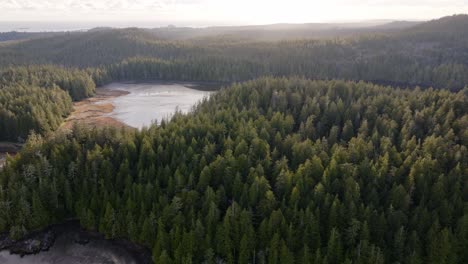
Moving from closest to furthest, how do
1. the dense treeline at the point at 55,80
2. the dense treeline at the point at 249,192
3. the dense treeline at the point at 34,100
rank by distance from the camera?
1. the dense treeline at the point at 249,192
2. the dense treeline at the point at 34,100
3. the dense treeline at the point at 55,80

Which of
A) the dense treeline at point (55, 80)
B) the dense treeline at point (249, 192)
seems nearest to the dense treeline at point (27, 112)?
the dense treeline at point (55, 80)

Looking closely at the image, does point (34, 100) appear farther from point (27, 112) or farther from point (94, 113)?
point (94, 113)

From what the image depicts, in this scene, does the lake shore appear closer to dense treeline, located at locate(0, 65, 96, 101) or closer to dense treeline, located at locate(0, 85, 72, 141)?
dense treeline, located at locate(0, 85, 72, 141)

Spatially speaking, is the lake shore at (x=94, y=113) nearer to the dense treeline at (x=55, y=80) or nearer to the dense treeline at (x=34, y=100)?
the dense treeline at (x=34, y=100)

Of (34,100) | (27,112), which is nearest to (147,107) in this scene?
(34,100)

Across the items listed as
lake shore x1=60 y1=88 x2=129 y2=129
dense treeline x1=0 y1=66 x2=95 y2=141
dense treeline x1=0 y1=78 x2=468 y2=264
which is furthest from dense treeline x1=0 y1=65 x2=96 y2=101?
dense treeline x1=0 y1=78 x2=468 y2=264

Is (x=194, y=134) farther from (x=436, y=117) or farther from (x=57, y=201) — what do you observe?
(x=436, y=117)
